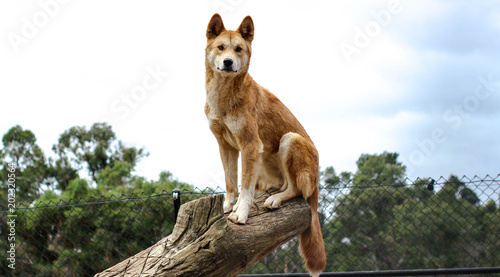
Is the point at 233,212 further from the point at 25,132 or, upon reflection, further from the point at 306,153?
the point at 25,132

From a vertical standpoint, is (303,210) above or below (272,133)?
below

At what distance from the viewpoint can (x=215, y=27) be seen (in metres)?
3.69

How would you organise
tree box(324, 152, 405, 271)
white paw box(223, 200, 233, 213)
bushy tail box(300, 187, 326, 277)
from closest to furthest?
white paw box(223, 200, 233, 213) < bushy tail box(300, 187, 326, 277) < tree box(324, 152, 405, 271)

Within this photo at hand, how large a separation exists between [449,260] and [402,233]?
0.83 m

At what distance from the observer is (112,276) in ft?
10.8

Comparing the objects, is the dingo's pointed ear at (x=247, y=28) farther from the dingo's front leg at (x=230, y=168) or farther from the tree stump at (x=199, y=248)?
the tree stump at (x=199, y=248)

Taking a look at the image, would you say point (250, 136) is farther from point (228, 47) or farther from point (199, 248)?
point (199, 248)

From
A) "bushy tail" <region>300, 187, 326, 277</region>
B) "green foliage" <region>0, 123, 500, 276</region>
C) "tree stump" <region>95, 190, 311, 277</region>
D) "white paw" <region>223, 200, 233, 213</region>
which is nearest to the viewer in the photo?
"tree stump" <region>95, 190, 311, 277</region>

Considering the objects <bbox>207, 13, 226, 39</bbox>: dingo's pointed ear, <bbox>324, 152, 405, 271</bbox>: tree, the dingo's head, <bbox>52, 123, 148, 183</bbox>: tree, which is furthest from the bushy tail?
<bbox>52, 123, 148, 183</bbox>: tree

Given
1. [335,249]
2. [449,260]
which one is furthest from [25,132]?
[449,260]

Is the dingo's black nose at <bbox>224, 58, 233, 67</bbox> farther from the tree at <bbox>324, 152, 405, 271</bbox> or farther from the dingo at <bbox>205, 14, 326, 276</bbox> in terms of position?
the tree at <bbox>324, 152, 405, 271</bbox>

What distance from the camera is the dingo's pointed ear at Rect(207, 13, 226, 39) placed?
3.68m

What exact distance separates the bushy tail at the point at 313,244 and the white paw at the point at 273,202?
328 millimetres

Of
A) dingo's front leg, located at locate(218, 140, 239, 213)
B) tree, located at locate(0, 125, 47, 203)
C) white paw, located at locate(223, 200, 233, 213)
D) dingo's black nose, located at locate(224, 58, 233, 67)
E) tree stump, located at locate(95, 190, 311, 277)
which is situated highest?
tree, located at locate(0, 125, 47, 203)
